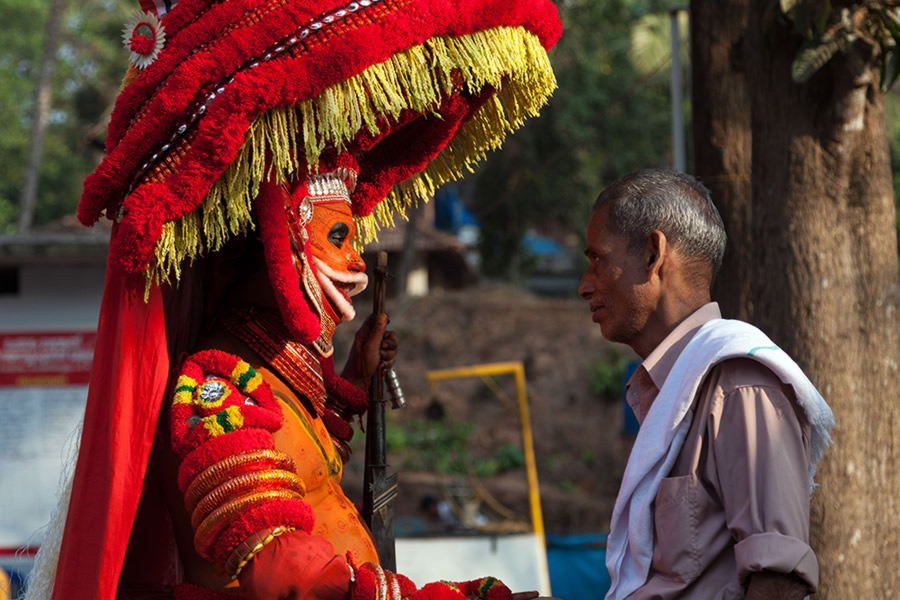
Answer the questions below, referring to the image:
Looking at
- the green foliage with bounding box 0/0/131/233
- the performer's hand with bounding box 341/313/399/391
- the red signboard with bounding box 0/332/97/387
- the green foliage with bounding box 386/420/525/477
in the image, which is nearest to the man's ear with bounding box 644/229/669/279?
the performer's hand with bounding box 341/313/399/391

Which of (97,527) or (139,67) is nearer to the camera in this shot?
(97,527)

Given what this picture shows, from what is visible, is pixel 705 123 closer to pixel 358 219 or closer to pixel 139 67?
pixel 358 219

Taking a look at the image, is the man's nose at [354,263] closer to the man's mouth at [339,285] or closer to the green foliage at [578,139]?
the man's mouth at [339,285]

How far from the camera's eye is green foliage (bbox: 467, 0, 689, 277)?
17031 millimetres

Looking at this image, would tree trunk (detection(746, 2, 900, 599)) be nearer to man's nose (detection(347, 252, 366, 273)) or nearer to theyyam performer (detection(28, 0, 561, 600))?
theyyam performer (detection(28, 0, 561, 600))

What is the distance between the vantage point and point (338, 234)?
2.88m

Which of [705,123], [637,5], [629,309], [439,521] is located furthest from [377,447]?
[637,5]

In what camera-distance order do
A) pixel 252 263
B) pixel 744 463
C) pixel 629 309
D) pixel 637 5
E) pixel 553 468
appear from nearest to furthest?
pixel 744 463
pixel 629 309
pixel 252 263
pixel 553 468
pixel 637 5

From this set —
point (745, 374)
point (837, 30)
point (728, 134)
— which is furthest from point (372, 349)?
point (837, 30)

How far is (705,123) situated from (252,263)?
6.91 ft

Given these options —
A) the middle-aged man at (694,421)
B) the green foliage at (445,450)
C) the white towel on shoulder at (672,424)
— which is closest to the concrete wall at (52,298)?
the middle-aged man at (694,421)

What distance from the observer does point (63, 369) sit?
297 inches

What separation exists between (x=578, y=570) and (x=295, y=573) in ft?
16.5

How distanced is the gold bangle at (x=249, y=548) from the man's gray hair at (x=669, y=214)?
120 centimetres
